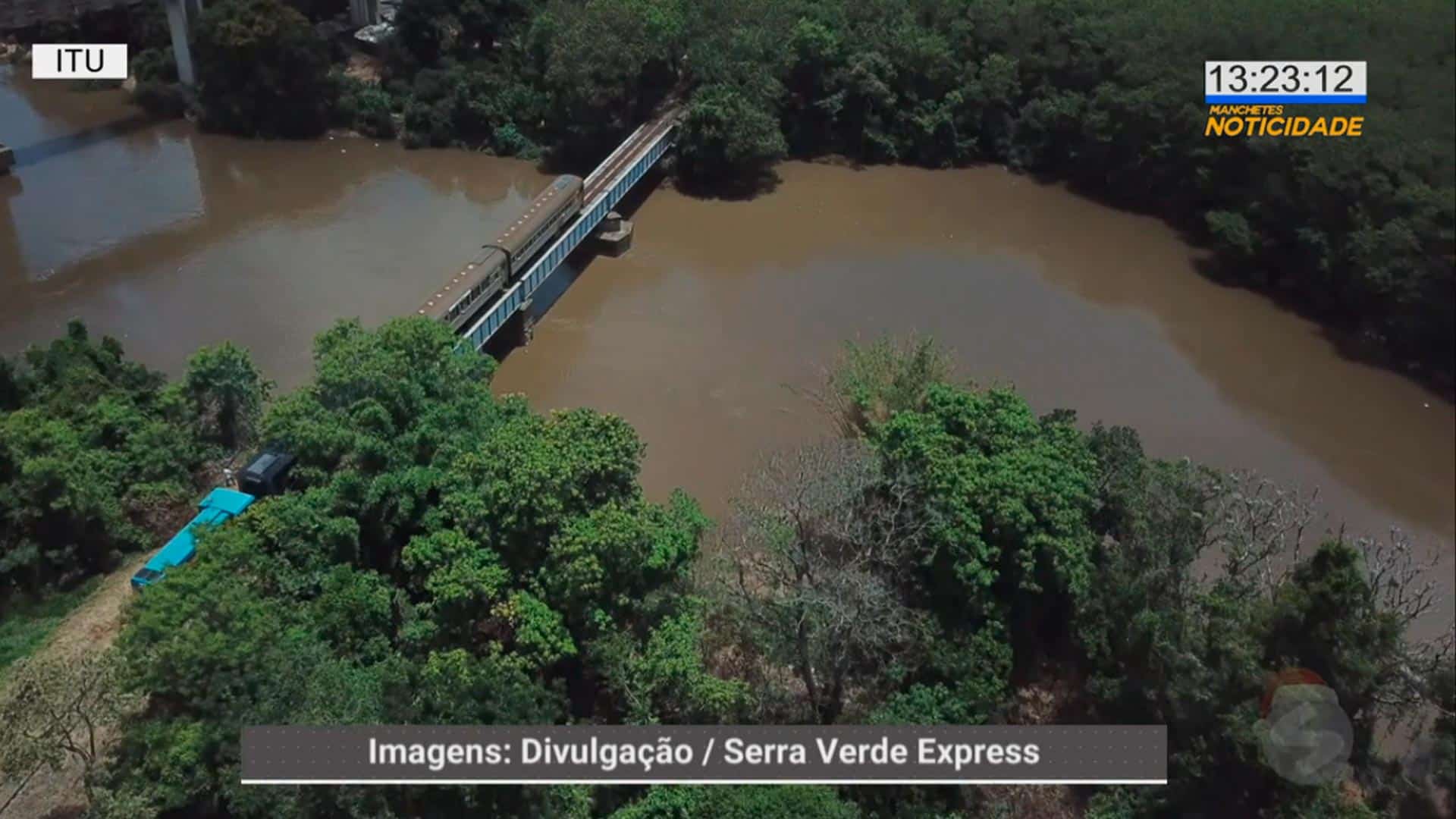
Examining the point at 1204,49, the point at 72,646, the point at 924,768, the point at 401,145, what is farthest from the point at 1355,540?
the point at 401,145

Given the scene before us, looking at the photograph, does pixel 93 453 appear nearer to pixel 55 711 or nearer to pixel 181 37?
pixel 55 711

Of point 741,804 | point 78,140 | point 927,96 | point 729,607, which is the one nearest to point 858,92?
point 927,96
